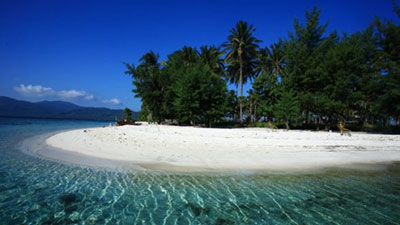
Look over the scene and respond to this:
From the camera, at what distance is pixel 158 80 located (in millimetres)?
36312

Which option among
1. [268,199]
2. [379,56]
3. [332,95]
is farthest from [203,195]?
[379,56]

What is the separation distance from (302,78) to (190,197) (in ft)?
94.1

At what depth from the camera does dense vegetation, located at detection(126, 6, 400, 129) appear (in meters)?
23.6

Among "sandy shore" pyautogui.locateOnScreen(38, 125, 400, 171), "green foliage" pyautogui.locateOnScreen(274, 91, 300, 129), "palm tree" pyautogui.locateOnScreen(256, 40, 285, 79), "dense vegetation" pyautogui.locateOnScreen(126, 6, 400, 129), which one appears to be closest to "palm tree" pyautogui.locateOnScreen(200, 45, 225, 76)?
"dense vegetation" pyautogui.locateOnScreen(126, 6, 400, 129)

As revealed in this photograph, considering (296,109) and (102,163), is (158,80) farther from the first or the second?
(102,163)

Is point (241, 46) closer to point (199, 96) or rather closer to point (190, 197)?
point (199, 96)

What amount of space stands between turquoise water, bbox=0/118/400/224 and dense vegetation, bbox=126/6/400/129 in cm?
1968

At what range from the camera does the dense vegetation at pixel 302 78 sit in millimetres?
23609

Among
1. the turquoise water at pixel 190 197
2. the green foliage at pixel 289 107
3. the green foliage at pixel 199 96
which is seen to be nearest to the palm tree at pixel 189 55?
the green foliage at pixel 199 96

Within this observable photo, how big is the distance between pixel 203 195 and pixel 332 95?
25558mm

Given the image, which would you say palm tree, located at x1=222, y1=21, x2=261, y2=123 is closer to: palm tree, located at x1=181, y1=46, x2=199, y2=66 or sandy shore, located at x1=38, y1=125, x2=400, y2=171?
palm tree, located at x1=181, y1=46, x2=199, y2=66

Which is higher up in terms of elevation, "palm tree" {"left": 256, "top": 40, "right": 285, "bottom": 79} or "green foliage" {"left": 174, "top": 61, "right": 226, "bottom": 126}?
"palm tree" {"left": 256, "top": 40, "right": 285, "bottom": 79}

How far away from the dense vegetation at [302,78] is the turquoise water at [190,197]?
1968 cm

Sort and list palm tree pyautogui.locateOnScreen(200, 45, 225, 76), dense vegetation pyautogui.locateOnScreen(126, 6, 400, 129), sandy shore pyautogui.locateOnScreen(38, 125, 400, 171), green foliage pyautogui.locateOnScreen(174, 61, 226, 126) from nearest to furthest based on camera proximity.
A: sandy shore pyautogui.locateOnScreen(38, 125, 400, 171) → dense vegetation pyautogui.locateOnScreen(126, 6, 400, 129) → green foliage pyautogui.locateOnScreen(174, 61, 226, 126) → palm tree pyautogui.locateOnScreen(200, 45, 225, 76)
